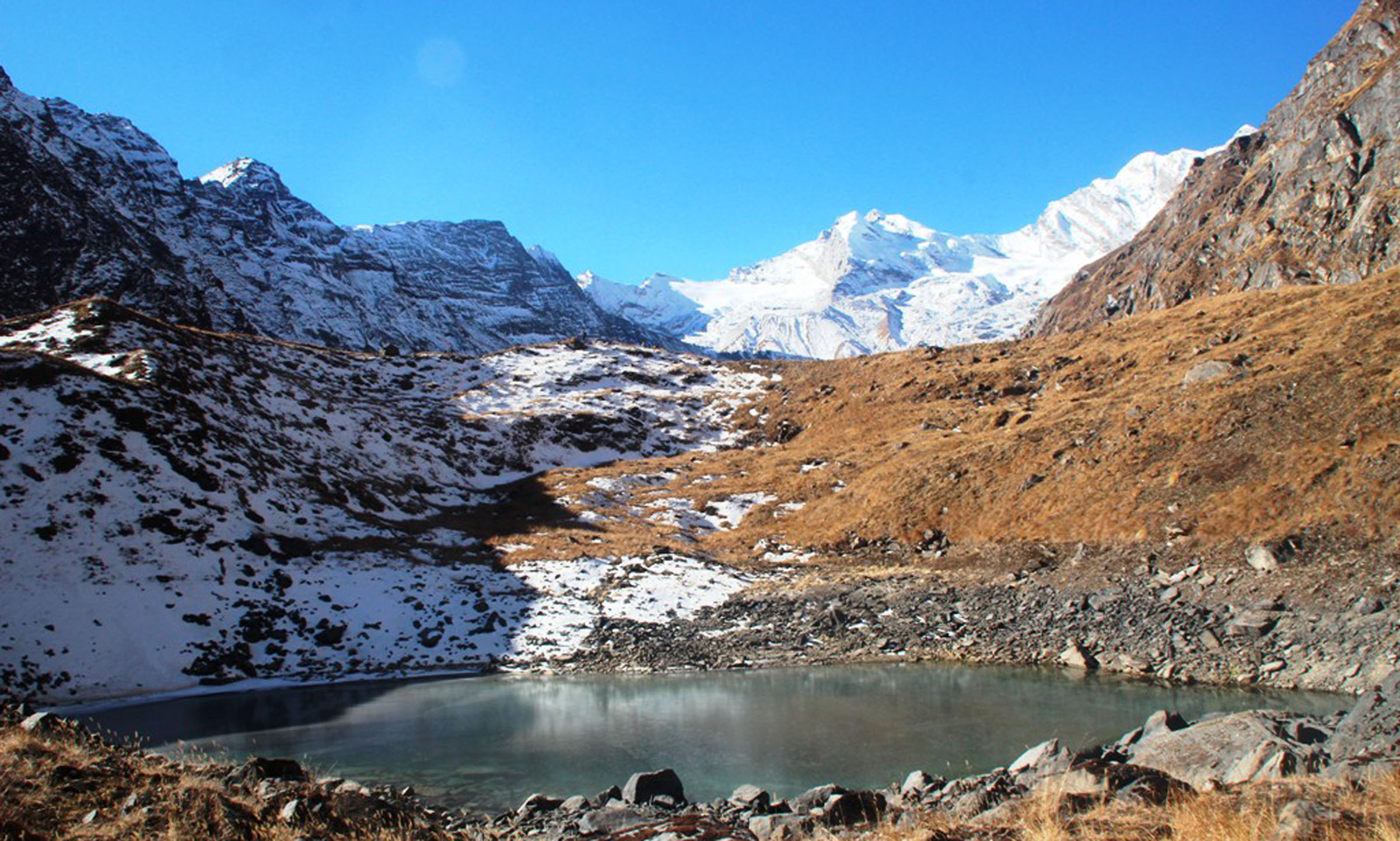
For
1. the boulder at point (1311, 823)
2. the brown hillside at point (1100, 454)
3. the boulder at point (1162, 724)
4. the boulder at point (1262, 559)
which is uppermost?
the brown hillside at point (1100, 454)

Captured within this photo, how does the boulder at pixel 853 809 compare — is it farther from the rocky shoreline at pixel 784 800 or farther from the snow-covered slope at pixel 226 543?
the snow-covered slope at pixel 226 543

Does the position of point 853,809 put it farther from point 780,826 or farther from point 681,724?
point 681,724

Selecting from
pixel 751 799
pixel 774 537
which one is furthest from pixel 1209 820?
pixel 774 537

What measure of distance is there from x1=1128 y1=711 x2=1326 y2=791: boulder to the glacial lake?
3730mm

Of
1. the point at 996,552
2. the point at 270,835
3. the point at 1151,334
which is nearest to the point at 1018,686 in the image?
the point at 996,552

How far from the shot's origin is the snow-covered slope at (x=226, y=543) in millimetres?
27250

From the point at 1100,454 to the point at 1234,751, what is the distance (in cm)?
2539

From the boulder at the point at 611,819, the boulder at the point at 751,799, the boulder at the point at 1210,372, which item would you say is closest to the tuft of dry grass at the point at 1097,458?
the boulder at the point at 1210,372

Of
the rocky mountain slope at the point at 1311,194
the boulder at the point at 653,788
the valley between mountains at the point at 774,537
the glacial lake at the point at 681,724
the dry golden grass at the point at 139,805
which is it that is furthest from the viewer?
the rocky mountain slope at the point at 1311,194

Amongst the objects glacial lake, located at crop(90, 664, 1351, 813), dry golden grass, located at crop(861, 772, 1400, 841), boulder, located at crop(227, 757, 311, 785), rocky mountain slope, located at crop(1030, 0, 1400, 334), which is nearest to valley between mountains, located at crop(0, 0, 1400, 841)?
Result: boulder, located at crop(227, 757, 311, 785)

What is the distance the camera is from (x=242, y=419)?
149 feet

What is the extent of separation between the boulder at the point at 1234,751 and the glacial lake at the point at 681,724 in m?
3.73

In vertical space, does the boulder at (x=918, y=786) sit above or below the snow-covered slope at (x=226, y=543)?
below

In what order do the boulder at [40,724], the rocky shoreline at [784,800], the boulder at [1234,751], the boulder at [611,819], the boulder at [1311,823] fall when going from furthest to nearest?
the boulder at [611,819]
the boulder at [40,724]
the boulder at [1234,751]
the rocky shoreline at [784,800]
the boulder at [1311,823]
